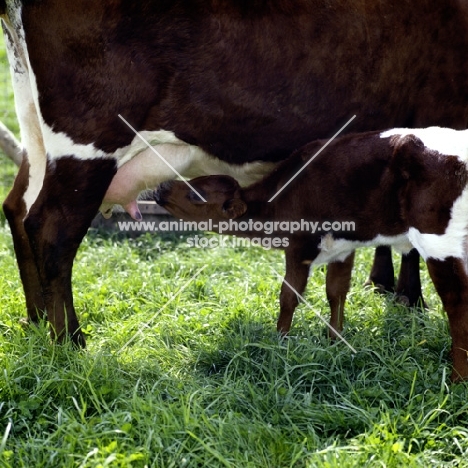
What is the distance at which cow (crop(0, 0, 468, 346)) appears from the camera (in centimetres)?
438

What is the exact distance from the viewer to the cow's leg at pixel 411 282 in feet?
17.7

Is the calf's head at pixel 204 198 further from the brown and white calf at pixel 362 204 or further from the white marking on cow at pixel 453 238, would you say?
the white marking on cow at pixel 453 238

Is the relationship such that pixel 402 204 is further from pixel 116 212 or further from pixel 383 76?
pixel 116 212

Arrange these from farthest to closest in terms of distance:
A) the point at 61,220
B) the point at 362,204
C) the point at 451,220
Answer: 1. the point at 362,204
2. the point at 61,220
3. the point at 451,220

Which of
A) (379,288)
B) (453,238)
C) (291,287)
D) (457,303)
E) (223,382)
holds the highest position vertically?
(453,238)

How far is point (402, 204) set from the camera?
14.5 feet

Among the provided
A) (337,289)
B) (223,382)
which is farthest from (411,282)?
(223,382)

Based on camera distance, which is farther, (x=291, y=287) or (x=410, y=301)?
(x=410, y=301)

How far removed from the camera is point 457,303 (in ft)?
14.0

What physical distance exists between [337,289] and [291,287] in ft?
0.99

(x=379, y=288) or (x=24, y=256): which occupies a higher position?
(x=24, y=256)

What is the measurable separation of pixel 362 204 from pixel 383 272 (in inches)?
47.4

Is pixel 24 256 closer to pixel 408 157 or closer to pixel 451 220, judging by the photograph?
pixel 408 157

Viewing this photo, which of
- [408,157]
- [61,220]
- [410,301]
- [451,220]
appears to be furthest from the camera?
[410,301]
